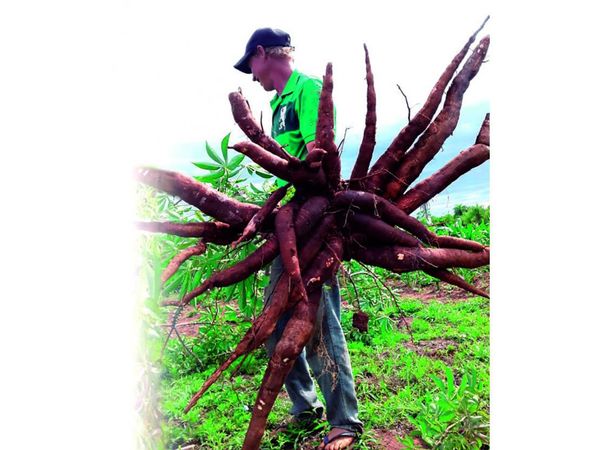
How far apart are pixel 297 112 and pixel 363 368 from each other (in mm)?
874

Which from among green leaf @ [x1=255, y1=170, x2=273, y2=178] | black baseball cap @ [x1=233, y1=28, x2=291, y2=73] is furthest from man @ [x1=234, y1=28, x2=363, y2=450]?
green leaf @ [x1=255, y1=170, x2=273, y2=178]

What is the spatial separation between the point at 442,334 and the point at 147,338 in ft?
4.54

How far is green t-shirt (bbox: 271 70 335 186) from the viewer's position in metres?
0.95

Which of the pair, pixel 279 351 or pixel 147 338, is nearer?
pixel 147 338

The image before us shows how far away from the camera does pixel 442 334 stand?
1.66 metres

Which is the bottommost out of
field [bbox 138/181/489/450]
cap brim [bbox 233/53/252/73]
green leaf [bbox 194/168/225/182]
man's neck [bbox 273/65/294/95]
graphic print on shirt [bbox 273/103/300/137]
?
field [bbox 138/181/489/450]

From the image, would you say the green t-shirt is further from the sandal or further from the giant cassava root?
the sandal

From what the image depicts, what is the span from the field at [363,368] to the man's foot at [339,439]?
0.11 feet

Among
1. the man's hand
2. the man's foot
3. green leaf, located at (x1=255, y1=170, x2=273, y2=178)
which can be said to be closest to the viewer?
the man's hand

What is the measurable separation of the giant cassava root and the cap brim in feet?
1.20

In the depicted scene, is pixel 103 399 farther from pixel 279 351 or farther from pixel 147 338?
pixel 279 351

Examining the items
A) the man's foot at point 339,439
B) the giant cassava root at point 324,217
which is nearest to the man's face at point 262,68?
the giant cassava root at point 324,217

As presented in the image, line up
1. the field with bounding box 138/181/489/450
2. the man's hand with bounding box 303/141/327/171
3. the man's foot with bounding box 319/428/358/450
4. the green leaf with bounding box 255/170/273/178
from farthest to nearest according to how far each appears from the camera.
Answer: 1. the green leaf with bounding box 255/170/273/178
2. the man's foot with bounding box 319/428/358/450
3. the man's hand with bounding box 303/141/327/171
4. the field with bounding box 138/181/489/450

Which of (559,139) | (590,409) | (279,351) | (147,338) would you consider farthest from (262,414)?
(559,139)
